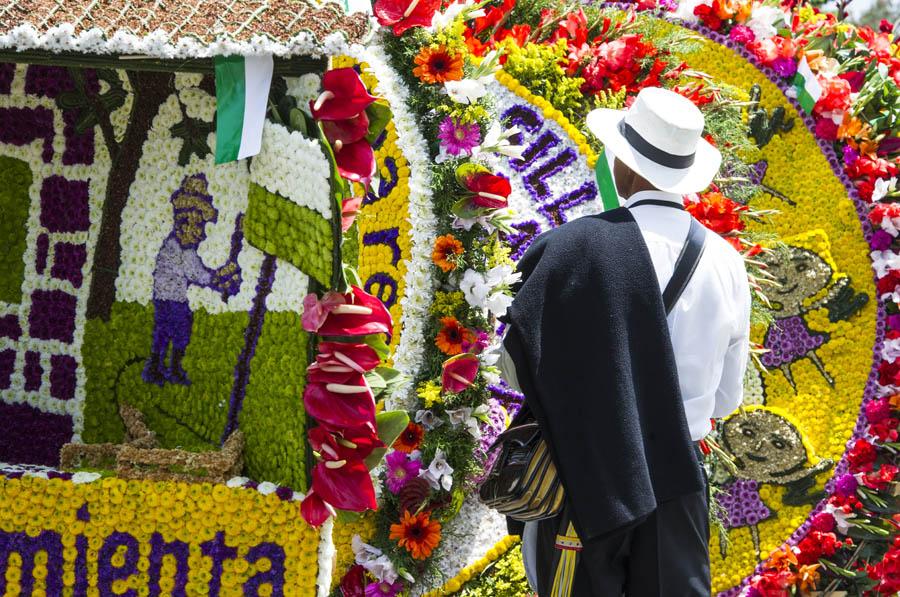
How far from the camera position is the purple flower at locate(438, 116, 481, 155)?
398cm

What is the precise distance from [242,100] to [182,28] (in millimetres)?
266

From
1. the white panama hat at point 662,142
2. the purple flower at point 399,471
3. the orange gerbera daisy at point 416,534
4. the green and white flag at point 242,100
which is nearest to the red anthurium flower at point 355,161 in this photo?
the green and white flag at point 242,100

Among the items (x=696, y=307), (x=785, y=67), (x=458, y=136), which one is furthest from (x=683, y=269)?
(x=785, y=67)

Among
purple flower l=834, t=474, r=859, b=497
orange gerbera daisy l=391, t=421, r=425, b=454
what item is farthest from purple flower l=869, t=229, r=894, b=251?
orange gerbera daisy l=391, t=421, r=425, b=454

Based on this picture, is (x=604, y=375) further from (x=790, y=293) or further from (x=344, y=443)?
(x=790, y=293)

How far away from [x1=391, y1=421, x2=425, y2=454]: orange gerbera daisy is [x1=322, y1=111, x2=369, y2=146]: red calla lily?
1.25m

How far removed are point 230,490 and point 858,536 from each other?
10.0 ft

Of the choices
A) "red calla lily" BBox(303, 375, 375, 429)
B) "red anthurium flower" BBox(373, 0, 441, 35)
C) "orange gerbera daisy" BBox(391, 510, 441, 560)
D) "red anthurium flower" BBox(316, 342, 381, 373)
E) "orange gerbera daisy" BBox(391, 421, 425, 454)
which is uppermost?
"red anthurium flower" BBox(373, 0, 441, 35)

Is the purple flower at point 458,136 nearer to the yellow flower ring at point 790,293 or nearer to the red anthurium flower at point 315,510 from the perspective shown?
the yellow flower ring at point 790,293

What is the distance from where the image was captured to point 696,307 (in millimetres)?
2980

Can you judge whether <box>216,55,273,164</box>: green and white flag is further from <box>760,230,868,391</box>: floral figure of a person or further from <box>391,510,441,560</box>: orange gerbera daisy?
<box>760,230,868,391</box>: floral figure of a person

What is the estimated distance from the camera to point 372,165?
3105 millimetres

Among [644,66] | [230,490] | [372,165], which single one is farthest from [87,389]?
[644,66]

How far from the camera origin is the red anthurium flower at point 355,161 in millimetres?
3088
